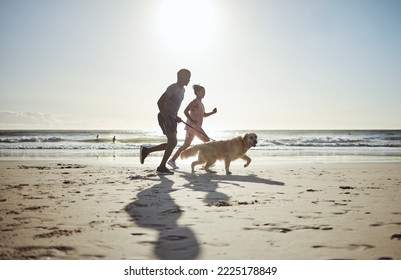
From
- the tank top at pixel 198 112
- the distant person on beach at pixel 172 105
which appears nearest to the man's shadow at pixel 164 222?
the distant person on beach at pixel 172 105

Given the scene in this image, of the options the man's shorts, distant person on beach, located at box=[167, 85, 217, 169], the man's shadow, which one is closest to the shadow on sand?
the man's shadow

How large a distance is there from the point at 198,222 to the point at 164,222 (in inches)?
12.4

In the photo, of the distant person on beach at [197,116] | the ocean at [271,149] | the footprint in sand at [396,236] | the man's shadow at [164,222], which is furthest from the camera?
the ocean at [271,149]

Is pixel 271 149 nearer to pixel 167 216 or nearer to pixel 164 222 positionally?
pixel 167 216

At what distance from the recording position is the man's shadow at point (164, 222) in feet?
7.63

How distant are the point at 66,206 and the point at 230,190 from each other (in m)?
2.34

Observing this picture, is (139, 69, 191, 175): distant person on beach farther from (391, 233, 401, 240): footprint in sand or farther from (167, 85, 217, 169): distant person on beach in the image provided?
(391, 233, 401, 240): footprint in sand

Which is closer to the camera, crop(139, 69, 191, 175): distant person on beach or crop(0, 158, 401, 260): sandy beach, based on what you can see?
crop(0, 158, 401, 260): sandy beach

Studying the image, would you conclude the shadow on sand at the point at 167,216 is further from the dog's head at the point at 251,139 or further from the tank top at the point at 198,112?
the tank top at the point at 198,112

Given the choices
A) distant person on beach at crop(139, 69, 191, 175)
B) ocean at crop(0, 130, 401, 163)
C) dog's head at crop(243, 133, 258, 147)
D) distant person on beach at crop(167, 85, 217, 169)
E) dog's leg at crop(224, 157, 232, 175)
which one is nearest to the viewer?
distant person on beach at crop(139, 69, 191, 175)

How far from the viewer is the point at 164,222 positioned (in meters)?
3.08

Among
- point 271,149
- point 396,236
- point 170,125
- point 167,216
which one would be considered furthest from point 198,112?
point 271,149

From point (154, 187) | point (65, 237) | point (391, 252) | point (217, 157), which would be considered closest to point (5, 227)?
point (65, 237)

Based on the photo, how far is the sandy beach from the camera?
233cm
